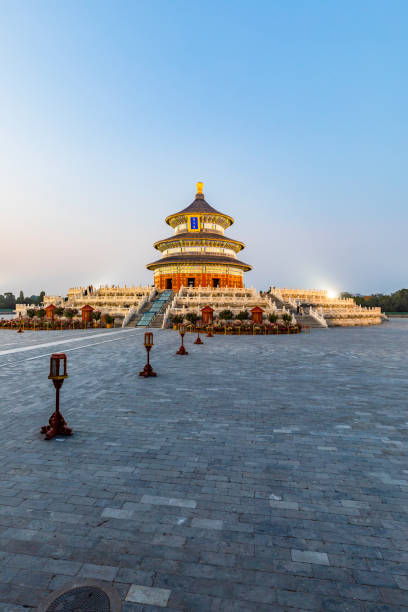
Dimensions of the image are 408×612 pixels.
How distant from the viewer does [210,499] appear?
159 inches

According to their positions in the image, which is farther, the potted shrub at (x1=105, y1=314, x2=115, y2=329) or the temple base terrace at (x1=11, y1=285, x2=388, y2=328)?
the temple base terrace at (x1=11, y1=285, x2=388, y2=328)

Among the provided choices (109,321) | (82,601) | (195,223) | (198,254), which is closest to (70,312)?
(109,321)

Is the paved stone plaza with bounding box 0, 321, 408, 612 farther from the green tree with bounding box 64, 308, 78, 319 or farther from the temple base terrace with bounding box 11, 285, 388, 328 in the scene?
the green tree with bounding box 64, 308, 78, 319

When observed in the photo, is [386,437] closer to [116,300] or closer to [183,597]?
[183,597]

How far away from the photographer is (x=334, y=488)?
4348 millimetres

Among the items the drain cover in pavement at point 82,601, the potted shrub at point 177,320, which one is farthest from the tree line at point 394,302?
the drain cover in pavement at point 82,601

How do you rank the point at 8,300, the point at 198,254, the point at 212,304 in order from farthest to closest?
1. the point at 8,300
2. the point at 198,254
3. the point at 212,304

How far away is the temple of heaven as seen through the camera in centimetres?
5116

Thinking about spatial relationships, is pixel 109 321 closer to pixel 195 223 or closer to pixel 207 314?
pixel 207 314

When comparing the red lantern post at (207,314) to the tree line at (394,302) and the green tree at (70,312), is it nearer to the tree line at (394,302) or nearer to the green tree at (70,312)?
the green tree at (70,312)

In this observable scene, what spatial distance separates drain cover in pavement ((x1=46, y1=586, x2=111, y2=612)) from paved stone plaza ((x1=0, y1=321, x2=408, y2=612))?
15cm

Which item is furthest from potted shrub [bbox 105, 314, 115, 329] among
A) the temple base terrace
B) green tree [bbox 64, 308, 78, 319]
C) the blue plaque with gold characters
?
the blue plaque with gold characters

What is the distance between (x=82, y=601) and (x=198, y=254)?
5184 cm

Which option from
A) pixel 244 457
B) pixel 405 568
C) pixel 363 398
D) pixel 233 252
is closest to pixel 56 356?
pixel 244 457
